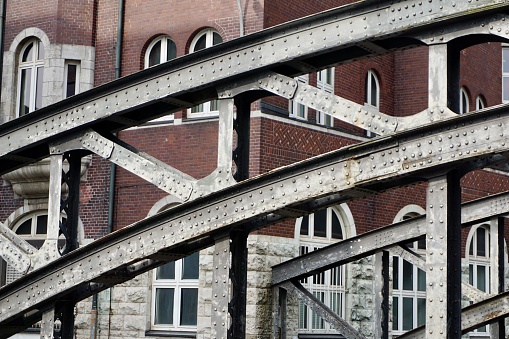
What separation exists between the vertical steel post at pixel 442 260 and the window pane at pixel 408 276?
14678 millimetres

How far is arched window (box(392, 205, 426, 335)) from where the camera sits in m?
23.4

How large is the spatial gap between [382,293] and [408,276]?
819 cm

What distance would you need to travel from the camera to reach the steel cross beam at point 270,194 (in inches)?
346

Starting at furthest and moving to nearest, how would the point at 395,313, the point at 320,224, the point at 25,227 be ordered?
the point at 395,313 → the point at 25,227 → the point at 320,224

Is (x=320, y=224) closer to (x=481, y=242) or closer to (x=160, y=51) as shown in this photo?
(x=160, y=51)

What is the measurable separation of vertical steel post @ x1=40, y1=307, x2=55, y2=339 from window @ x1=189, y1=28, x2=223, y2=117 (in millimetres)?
9678

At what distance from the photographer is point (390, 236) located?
15344 millimetres

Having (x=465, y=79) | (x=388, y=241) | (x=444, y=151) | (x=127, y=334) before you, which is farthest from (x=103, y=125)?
(x=465, y=79)

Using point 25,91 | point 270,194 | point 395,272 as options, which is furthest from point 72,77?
point 270,194

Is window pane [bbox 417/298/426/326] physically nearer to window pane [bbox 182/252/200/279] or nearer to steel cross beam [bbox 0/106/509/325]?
window pane [bbox 182/252/200/279]

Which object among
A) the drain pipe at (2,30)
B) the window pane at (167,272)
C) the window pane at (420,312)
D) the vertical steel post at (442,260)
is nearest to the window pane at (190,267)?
the window pane at (167,272)

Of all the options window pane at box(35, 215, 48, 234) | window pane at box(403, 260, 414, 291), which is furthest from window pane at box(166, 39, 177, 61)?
window pane at box(403, 260, 414, 291)

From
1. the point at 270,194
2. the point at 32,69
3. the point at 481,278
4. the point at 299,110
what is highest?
the point at 32,69

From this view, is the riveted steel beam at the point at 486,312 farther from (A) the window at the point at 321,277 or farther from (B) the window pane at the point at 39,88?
(B) the window pane at the point at 39,88
